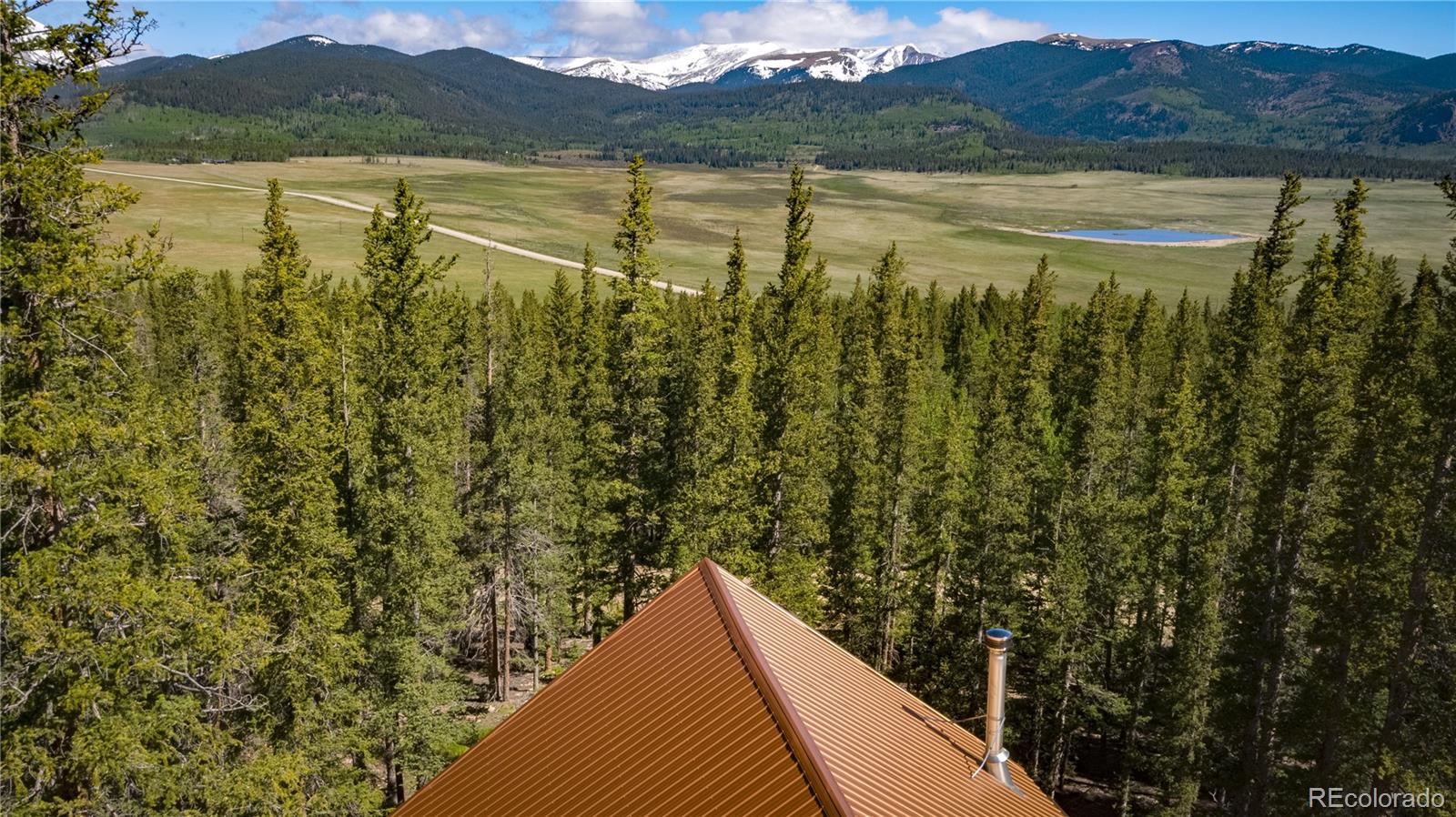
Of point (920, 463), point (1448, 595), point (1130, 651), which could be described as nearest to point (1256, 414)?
point (1130, 651)

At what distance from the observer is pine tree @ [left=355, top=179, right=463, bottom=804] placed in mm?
23750

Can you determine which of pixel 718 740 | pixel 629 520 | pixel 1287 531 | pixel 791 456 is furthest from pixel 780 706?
pixel 1287 531

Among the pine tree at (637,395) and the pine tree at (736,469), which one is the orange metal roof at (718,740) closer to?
the pine tree at (736,469)

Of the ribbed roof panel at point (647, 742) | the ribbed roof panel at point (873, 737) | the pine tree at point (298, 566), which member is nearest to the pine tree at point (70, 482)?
the ribbed roof panel at point (647, 742)

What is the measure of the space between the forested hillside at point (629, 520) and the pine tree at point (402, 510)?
13 cm

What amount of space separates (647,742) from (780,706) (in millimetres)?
2273

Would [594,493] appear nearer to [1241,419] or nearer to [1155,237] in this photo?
[1241,419]

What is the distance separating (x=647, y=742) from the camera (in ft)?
42.1

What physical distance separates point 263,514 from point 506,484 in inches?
400

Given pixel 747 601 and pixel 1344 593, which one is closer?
pixel 747 601

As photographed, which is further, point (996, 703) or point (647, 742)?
point (996, 703)

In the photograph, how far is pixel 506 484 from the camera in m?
30.0

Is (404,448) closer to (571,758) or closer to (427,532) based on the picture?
(427,532)

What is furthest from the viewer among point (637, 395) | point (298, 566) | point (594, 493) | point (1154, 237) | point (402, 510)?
point (1154, 237)
